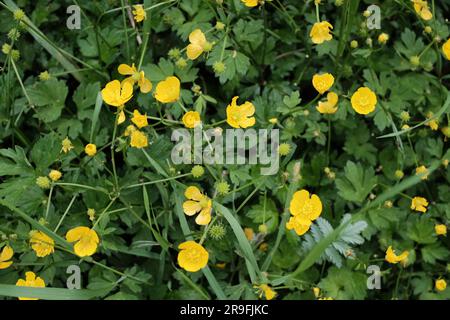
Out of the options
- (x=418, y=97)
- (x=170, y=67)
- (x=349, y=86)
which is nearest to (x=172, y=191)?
(x=170, y=67)

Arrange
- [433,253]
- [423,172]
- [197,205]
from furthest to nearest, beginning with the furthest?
[433,253], [197,205], [423,172]

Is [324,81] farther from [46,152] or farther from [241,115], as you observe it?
[46,152]

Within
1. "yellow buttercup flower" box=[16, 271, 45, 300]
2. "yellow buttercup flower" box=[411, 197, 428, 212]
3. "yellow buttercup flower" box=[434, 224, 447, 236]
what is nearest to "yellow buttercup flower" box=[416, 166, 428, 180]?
"yellow buttercup flower" box=[411, 197, 428, 212]

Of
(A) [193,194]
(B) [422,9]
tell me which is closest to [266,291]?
(A) [193,194]

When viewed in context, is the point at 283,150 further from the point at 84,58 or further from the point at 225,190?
the point at 84,58

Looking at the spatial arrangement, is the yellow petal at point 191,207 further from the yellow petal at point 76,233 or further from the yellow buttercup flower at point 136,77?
the yellow buttercup flower at point 136,77

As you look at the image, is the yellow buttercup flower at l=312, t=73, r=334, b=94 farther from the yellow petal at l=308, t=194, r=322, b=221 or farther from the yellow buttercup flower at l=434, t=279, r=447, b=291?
the yellow buttercup flower at l=434, t=279, r=447, b=291
